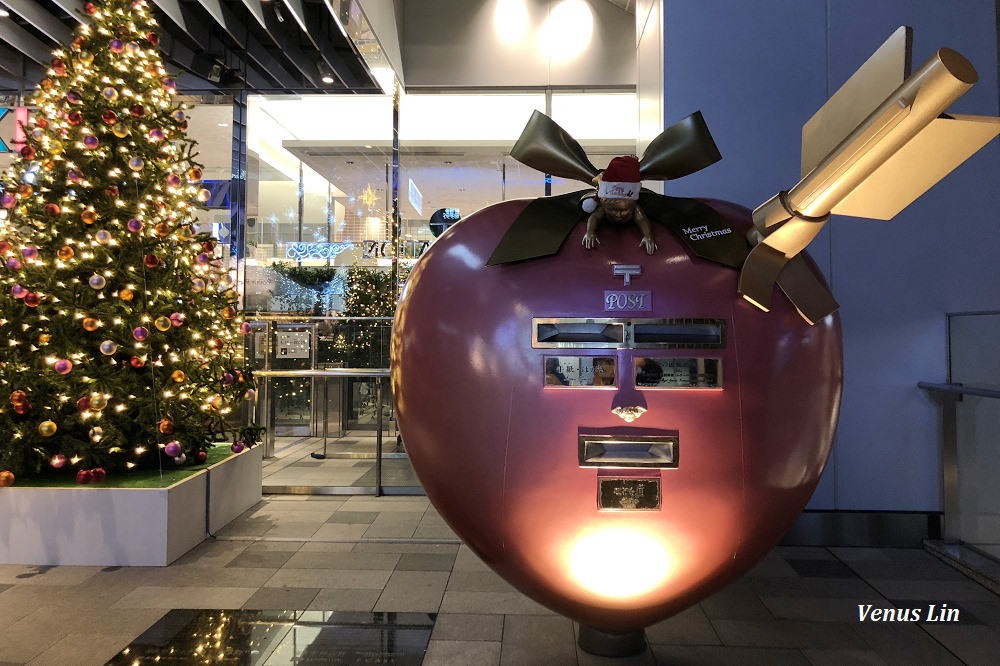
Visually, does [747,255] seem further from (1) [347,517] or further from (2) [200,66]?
(2) [200,66]

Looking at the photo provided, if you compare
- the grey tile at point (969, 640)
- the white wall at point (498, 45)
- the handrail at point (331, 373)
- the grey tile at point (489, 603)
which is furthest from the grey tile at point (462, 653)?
the white wall at point (498, 45)

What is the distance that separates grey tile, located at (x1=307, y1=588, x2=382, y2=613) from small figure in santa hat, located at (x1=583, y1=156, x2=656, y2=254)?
185 cm

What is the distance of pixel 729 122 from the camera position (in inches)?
128

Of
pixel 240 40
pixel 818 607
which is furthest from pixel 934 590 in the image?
pixel 240 40

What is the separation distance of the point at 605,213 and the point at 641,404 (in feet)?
1.44

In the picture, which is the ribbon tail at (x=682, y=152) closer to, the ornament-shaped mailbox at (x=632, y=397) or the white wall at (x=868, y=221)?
the ornament-shaped mailbox at (x=632, y=397)

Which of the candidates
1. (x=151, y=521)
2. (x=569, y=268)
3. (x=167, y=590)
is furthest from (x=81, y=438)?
(x=569, y=268)

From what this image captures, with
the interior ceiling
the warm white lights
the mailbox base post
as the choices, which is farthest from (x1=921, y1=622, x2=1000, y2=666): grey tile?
the warm white lights

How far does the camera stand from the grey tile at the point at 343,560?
2.98m

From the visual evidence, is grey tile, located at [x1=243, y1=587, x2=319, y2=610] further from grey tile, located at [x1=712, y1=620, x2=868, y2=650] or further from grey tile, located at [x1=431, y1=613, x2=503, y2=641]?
grey tile, located at [x1=712, y1=620, x2=868, y2=650]

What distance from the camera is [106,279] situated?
345cm

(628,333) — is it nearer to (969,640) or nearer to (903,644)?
(903,644)

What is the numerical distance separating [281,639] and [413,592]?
602 mm

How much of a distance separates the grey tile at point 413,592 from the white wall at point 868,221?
6.50 feet
